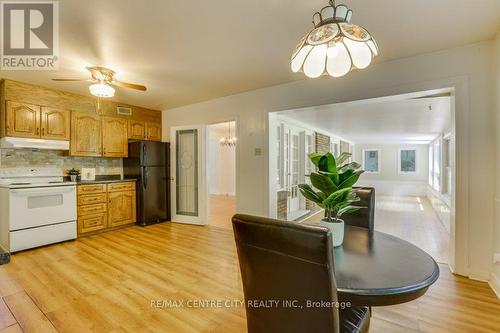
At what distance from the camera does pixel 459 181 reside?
244 cm

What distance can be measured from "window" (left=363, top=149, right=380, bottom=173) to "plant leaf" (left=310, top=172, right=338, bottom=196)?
10683 millimetres

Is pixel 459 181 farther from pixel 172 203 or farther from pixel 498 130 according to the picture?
pixel 172 203

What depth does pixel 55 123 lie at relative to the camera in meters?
3.68

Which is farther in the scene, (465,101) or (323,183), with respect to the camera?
(465,101)

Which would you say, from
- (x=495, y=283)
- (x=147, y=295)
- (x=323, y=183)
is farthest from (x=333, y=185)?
(x=495, y=283)

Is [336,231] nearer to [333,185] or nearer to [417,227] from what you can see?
[333,185]

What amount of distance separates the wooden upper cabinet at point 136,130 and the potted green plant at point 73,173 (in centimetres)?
108

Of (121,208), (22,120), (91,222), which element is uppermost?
(22,120)

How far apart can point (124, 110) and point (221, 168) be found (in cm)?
499

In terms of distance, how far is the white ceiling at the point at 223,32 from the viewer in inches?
70.7

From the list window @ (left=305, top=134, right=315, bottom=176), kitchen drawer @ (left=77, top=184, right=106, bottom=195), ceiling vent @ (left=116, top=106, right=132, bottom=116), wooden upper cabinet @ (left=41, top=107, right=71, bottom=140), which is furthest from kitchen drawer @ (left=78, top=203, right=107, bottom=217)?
window @ (left=305, top=134, right=315, bottom=176)

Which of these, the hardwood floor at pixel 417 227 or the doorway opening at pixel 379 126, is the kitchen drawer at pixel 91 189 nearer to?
the doorway opening at pixel 379 126

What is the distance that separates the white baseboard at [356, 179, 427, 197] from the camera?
9.22 m

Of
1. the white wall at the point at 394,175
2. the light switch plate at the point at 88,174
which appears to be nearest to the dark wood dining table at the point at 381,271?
the light switch plate at the point at 88,174
